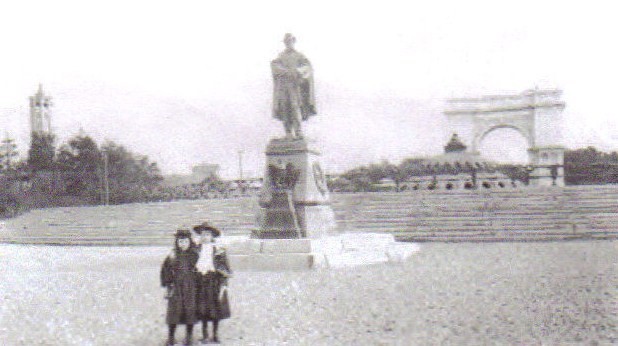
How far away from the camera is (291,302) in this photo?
899 cm

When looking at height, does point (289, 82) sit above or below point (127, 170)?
above

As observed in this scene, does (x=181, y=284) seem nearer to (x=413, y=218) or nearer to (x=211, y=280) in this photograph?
(x=211, y=280)

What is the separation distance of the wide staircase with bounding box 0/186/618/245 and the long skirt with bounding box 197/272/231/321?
42.7 ft

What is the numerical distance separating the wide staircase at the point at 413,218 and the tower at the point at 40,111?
3542 cm

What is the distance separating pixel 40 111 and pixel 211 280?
57509 mm

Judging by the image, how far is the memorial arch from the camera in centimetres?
6694

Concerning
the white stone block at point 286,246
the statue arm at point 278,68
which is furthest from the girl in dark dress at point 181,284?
the statue arm at point 278,68

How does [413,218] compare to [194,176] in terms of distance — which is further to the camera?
[194,176]

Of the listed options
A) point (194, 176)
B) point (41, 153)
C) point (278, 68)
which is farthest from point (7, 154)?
point (278, 68)

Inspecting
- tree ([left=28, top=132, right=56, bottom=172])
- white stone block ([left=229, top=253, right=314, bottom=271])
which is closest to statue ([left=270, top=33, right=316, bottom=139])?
white stone block ([left=229, top=253, right=314, bottom=271])

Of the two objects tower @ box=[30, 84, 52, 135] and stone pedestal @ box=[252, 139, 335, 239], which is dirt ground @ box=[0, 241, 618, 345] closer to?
stone pedestal @ box=[252, 139, 335, 239]

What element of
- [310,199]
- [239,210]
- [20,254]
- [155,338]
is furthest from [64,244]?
[155,338]

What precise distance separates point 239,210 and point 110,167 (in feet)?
82.2

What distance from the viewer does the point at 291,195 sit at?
47.4ft
